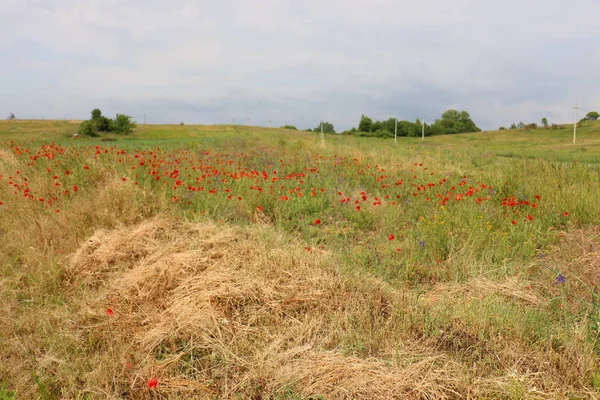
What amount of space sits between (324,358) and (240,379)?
57cm

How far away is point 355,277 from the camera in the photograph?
3.81 m

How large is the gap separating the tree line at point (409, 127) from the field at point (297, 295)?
5267cm

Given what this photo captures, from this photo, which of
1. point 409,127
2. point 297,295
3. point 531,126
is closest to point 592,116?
point 531,126

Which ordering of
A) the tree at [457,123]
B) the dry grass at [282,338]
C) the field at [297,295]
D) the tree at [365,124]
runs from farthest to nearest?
the tree at [457,123]
the tree at [365,124]
the field at [297,295]
the dry grass at [282,338]

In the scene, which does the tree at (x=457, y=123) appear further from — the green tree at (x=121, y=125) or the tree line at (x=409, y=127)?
the green tree at (x=121, y=125)

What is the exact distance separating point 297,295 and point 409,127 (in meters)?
73.6

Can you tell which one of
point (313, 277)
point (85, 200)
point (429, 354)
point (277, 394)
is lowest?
point (277, 394)

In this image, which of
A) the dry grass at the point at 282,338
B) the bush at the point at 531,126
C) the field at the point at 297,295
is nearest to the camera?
the dry grass at the point at 282,338

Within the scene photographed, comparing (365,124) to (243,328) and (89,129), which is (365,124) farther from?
(243,328)

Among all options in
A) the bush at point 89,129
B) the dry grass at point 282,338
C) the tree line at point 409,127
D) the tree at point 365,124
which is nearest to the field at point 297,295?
the dry grass at point 282,338

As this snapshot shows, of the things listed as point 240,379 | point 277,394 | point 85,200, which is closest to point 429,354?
point 277,394

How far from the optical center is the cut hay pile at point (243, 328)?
2.69 m

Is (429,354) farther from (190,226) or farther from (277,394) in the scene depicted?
(190,226)

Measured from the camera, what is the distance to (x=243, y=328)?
3279 mm
